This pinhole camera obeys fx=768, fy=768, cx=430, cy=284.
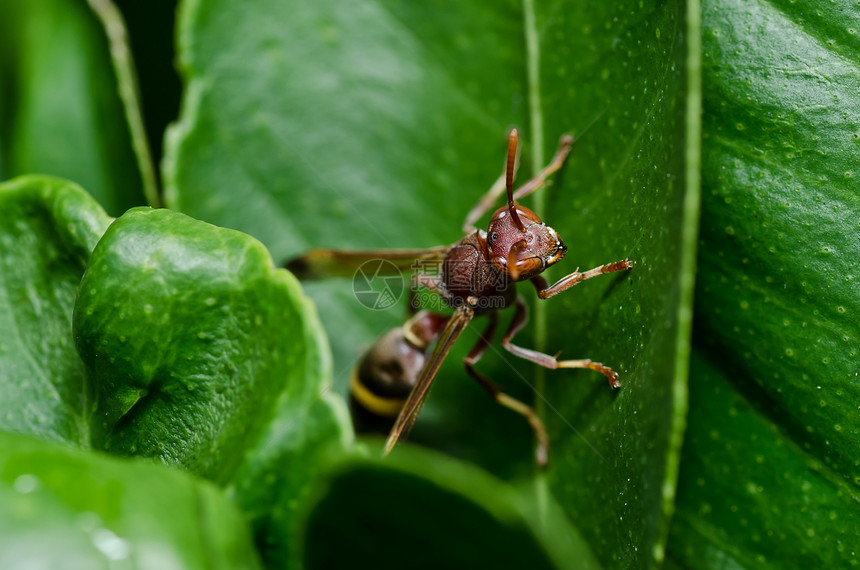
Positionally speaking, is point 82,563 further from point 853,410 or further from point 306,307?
point 853,410

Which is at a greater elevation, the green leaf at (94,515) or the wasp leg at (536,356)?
the green leaf at (94,515)

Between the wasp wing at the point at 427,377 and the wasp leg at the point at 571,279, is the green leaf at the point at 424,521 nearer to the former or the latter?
the wasp leg at the point at 571,279

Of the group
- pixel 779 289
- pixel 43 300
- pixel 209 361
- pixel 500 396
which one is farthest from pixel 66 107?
pixel 779 289

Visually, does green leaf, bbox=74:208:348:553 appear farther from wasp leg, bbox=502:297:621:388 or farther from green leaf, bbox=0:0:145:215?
green leaf, bbox=0:0:145:215

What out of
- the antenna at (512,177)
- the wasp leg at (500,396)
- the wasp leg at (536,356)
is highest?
the antenna at (512,177)

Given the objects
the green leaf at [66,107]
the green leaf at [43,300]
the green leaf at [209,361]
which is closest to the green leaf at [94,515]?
the green leaf at [209,361]

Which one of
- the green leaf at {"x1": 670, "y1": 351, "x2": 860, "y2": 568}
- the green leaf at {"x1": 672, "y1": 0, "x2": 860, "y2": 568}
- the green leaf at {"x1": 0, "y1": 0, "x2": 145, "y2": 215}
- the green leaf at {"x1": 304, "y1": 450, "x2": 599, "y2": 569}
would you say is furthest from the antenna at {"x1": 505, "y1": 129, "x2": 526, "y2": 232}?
the green leaf at {"x1": 0, "y1": 0, "x2": 145, "y2": 215}
